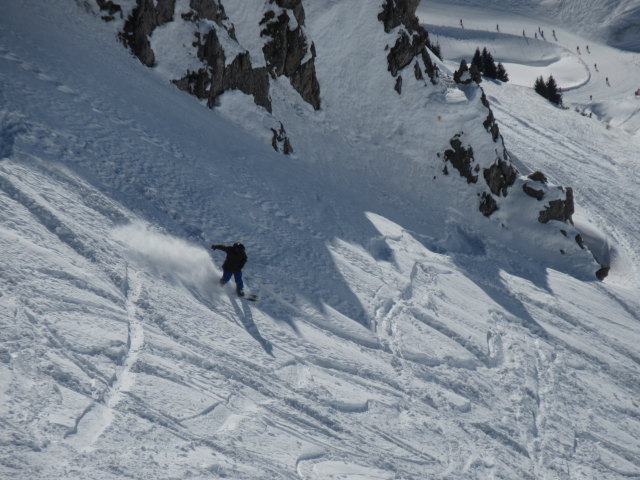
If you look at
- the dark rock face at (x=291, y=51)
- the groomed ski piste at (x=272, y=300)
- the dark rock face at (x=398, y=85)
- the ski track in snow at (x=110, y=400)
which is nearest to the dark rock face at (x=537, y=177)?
the groomed ski piste at (x=272, y=300)

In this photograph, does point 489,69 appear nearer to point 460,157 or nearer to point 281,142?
point 460,157

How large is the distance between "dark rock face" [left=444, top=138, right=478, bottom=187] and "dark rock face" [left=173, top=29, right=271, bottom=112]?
8.32m

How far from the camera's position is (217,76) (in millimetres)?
19500

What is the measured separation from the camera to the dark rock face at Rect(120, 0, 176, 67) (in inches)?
732

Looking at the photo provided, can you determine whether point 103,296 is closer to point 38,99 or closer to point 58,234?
point 58,234

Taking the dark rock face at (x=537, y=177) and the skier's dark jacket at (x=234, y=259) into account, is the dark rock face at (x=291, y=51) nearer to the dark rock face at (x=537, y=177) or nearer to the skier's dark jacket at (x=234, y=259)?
the dark rock face at (x=537, y=177)

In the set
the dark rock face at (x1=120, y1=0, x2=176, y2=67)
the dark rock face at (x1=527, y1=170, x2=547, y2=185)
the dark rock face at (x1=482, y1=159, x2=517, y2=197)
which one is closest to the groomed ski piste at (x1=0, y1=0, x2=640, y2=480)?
the dark rock face at (x1=120, y1=0, x2=176, y2=67)

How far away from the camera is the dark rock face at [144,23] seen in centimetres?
1859

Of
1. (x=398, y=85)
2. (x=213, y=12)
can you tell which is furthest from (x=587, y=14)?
(x=213, y=12)

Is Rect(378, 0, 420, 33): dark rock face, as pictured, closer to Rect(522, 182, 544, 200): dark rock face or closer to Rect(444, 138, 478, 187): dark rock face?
Rect(444, 138, 478, 187): dark rock face

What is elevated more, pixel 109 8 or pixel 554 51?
pixel 554 51

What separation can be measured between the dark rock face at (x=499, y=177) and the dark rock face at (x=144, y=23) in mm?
13891

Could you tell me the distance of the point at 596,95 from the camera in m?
61.1

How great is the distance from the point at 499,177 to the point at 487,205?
Answer: 4.68 ft
